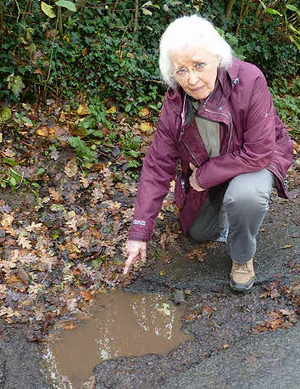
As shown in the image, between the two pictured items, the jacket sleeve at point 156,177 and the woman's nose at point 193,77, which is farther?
the jacket sleeve at point 156,177

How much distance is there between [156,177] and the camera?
288 centimetres

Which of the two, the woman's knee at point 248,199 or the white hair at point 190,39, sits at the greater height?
the white hair at point 190,39

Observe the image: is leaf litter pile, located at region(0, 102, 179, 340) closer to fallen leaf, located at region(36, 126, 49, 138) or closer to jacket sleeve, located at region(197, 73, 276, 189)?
fallen leaf, located at region(36, 126, 49, 138)

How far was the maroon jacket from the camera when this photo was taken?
266cm

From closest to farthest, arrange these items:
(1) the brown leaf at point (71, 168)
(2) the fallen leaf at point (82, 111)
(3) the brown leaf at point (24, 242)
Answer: (3) the brown leaf at point (24, 242) < (1) the brown leaf at point (71, 168) < (2) the fallen leaf at point (82, 111)

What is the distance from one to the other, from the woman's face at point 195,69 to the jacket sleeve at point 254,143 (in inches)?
→ 10.7

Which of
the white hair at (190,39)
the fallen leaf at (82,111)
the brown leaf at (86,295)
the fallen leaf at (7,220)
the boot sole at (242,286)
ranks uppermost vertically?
the white hair at (190,39)

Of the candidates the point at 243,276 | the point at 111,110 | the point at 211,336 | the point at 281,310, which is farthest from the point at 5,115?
the point at 281,310

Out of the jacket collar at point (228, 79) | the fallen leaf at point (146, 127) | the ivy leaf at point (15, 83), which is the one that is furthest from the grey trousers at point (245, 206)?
the ivy leaf at point (15, 83)

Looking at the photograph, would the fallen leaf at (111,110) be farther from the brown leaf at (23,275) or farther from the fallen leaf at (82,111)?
the brown leaf at (23,275)

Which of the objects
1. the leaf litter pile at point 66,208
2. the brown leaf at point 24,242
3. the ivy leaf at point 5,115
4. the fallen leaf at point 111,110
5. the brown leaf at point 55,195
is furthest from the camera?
the fallen leaf at point 111,110

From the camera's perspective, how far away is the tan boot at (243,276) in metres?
3.02

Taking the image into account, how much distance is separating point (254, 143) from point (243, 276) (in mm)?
955

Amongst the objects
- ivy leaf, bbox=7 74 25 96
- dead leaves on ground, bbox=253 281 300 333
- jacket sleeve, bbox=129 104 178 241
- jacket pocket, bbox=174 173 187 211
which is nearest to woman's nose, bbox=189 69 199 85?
jacket sleeve, bbox=129 104 178 241
